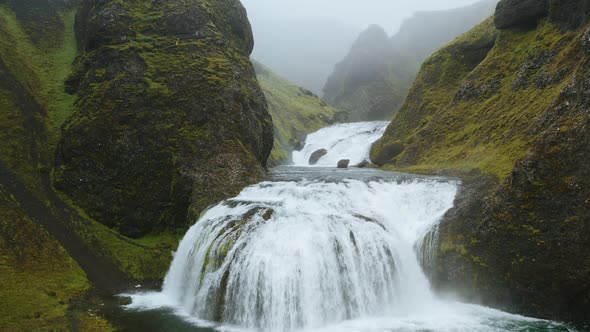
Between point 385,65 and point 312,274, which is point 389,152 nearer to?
point 312,274

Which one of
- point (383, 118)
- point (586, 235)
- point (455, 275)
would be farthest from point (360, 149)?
point (383, 118)

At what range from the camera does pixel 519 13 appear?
31.3 metres

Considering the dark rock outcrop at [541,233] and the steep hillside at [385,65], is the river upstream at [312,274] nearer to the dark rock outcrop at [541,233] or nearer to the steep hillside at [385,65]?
the dark rock outcrop at [541,233]

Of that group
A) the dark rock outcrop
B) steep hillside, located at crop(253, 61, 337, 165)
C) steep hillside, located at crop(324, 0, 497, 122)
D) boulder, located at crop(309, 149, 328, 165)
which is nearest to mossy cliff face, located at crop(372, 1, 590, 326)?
the dark rock outcrop

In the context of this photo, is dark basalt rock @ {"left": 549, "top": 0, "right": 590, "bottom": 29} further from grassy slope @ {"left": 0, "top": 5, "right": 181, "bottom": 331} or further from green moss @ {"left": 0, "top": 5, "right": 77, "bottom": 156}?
green moss @ {"left": 0, "top": 5, "right": 77, "bottom": 156}

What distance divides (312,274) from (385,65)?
144474 millimetres

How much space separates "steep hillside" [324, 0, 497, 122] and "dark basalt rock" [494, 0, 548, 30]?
73.1 metres

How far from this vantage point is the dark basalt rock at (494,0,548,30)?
29692mm

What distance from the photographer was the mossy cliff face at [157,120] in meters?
23.3

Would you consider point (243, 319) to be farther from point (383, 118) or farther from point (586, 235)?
point (383, 118)

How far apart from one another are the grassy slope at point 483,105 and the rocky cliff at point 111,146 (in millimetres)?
13889

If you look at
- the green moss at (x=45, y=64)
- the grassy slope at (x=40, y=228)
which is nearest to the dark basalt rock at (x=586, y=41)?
the grassy slope at (x=40, y=228)

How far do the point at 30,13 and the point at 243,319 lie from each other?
36446 millimetres

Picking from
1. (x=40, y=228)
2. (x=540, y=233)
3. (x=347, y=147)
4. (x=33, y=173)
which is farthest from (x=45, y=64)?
(x=347, y=147)
